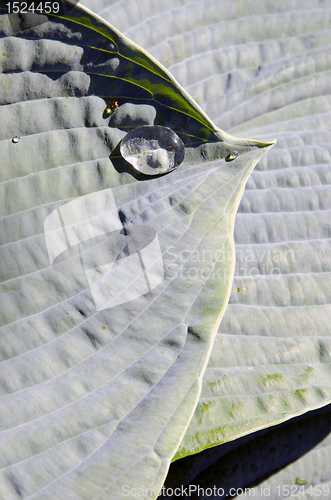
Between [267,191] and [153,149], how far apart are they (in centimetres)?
37

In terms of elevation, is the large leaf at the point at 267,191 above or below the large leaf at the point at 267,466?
above

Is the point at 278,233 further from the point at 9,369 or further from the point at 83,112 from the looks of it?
the point at 9,369

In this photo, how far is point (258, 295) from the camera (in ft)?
2.64

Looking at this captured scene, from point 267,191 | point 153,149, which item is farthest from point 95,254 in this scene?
point 267,191

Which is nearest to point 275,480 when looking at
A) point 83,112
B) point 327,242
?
point 327,242

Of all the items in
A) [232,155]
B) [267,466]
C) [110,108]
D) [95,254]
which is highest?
[110,108]

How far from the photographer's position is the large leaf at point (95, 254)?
0.52 m

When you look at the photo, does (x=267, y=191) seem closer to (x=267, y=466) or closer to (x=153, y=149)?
(x=153, y=149)

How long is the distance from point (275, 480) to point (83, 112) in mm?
961

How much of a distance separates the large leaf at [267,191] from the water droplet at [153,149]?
0.88ft

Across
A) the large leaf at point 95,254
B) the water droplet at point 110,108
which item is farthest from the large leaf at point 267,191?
the water droplet at point 110,108

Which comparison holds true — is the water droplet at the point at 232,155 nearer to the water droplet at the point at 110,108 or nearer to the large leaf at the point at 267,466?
the water droplet at the point at 110,108

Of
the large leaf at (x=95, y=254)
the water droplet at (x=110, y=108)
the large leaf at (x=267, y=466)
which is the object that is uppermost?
the water droplet at (x=110, y=108)

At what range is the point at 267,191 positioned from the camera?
2.86 ft
